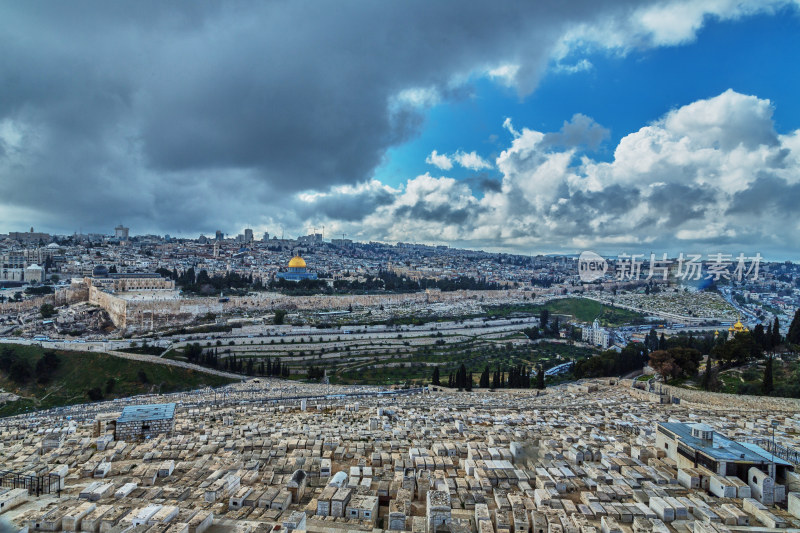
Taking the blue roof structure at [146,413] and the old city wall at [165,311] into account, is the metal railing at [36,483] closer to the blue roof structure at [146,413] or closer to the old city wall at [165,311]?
the blue roof structure at [146,413]

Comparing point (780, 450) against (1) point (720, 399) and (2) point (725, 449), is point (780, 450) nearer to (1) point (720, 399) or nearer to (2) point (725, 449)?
(2) point (725, 449)

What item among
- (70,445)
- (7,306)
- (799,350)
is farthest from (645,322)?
(7,306)

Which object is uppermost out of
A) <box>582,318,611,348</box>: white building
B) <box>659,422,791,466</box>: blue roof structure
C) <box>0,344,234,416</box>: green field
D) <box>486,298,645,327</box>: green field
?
<box>659,422,791,466</box>: blue roof structure

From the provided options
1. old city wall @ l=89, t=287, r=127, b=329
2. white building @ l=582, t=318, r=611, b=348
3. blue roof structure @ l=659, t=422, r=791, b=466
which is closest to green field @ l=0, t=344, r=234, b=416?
old city wall @ l=89, t=287, r=127, b=329

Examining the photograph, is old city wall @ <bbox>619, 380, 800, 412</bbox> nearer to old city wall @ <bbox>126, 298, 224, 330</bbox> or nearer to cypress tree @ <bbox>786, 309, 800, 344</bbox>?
cypress tree @ <bbox>786, 309, 800, 344</bbox>

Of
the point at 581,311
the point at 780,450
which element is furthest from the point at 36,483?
the point at 581,311

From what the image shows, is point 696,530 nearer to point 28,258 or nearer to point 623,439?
point 623,439
